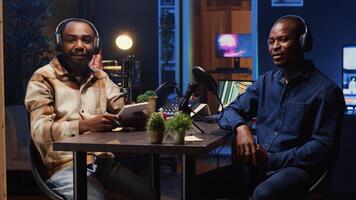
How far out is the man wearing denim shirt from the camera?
2.50 meters

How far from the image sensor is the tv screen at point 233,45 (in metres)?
8.23

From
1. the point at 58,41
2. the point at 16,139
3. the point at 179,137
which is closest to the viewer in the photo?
the point at 179,137

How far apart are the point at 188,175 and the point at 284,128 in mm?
587

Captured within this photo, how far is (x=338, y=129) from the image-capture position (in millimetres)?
2564

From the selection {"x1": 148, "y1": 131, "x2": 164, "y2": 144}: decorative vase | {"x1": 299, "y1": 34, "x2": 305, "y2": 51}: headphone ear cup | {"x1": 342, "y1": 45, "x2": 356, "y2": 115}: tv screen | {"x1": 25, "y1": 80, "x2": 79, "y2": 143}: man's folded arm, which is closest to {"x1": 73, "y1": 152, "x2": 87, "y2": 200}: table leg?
{"x1": 25, "y1": 80, "x2": 79, "y2": 143}: man's folded arm

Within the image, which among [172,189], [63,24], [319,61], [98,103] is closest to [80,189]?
[98,103]

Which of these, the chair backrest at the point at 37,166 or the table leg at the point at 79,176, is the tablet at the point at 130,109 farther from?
the chair backrest at the point at 37,166

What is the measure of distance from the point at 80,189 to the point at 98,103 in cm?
63

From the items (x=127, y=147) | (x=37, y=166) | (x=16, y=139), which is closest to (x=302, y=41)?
(x=127, y=147)

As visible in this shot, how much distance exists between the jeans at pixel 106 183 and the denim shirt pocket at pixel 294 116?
72 centimetres

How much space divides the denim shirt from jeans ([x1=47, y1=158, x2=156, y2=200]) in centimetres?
50

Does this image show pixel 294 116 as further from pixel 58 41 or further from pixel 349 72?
pixel 349 72

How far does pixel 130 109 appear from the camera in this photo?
2.65 meters

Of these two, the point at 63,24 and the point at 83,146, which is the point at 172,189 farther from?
the point at 83,146
